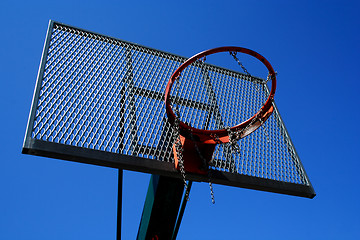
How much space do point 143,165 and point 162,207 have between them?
1069mm

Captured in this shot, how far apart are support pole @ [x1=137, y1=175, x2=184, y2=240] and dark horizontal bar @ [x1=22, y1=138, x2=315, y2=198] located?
2.03ft

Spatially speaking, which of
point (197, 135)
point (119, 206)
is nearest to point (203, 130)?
point (197, 135)

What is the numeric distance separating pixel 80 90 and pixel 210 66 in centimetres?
218

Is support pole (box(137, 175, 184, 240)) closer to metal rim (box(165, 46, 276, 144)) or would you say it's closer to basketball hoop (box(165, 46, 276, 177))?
basketball hoop (box(165, 46, 276, 177))

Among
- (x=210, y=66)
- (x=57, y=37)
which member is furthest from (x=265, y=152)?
(x=57, y=37)

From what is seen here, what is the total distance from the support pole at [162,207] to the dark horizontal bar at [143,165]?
0.62 meters

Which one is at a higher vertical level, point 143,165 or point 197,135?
point 197,135

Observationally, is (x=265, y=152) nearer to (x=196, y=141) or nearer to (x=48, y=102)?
(x=196, y=141)

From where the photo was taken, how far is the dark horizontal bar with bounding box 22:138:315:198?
299 centimetres

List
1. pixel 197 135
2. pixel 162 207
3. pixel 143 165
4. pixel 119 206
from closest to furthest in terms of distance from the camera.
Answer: pixel 143 165 < pixel 197 135 < pixel 119 206 < pixel 162 207

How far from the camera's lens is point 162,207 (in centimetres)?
420

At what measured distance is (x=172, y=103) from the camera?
404cm

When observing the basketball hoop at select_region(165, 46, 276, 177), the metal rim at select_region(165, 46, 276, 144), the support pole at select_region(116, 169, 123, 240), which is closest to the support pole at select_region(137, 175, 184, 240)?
the support pole at select_region(116, 169, 123, 240)

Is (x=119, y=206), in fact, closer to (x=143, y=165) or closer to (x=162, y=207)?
(x=162, y=207)
